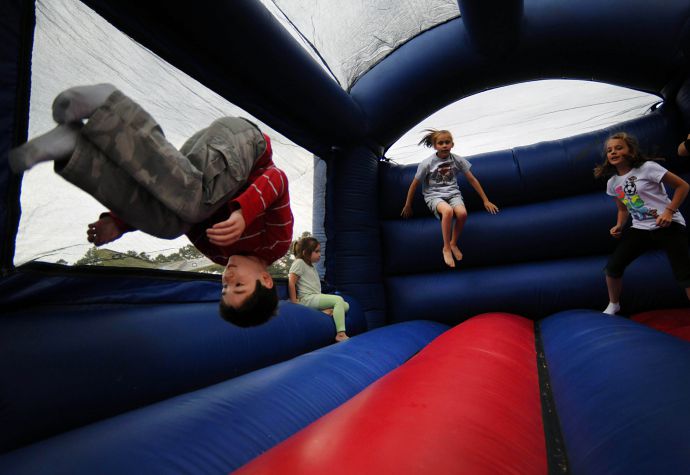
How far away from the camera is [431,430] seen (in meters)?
0.69

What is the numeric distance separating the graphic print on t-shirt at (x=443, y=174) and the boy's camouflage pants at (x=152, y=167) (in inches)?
70.9

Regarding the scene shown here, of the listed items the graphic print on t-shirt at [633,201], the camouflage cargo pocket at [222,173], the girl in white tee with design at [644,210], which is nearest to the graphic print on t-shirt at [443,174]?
the girl in white tee with design at [644,210]

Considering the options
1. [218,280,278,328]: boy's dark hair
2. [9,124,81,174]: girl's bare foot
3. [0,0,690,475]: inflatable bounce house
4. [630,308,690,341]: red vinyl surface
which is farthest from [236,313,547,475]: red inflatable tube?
[630,308,690,341]: red vinyl surface

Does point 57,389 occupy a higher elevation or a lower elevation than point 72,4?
lower

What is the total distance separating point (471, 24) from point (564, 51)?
703 mm

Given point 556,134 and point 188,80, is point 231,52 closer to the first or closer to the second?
point 188,80

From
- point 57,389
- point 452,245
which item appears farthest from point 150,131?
point 452,245

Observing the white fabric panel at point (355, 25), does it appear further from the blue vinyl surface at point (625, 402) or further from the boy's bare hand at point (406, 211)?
the blue vinyl surface at point (625, 402)

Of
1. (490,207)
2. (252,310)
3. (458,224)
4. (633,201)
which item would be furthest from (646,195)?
(252,310)

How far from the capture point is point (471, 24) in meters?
2.28

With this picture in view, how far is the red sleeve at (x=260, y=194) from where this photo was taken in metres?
0.91

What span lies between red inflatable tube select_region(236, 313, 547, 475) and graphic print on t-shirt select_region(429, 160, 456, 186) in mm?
1607

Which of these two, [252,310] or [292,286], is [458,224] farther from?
[252,310]

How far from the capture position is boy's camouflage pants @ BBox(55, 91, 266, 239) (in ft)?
2.38
